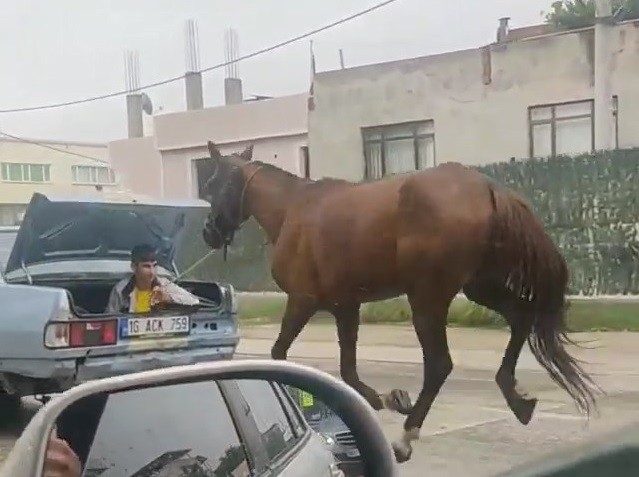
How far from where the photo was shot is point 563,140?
71.9ft

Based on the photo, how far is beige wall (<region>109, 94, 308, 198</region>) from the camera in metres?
28.2

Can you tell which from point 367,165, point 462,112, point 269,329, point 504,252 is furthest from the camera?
point 367,165

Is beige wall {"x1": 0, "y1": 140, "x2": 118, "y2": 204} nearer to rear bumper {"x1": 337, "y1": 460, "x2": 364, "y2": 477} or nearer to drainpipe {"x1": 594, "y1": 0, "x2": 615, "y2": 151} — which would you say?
drainpipe {"x1": 594, "y1": 0, "x2": 615, "y2": 151}

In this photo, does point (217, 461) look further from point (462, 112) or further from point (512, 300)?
point (462, 112)

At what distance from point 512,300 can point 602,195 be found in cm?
1060

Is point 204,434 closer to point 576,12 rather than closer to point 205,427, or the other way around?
point 205,427

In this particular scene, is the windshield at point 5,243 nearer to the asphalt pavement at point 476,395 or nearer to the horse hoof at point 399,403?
the asphalt pavement at point 476,395

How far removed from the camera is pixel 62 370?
7.88 meters

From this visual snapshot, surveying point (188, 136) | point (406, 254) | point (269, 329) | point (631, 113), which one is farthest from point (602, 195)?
point (188, 136)

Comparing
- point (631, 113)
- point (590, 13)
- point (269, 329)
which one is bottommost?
point (269, 329)

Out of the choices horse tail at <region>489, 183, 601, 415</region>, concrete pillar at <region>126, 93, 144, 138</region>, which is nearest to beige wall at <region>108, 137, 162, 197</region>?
concrete pillar at <region>126, 93, 144, 138</region>

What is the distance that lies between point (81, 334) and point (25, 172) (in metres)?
53.7

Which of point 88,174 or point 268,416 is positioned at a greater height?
point 268,416

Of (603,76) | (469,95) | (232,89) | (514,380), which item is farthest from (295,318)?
(232,89)
